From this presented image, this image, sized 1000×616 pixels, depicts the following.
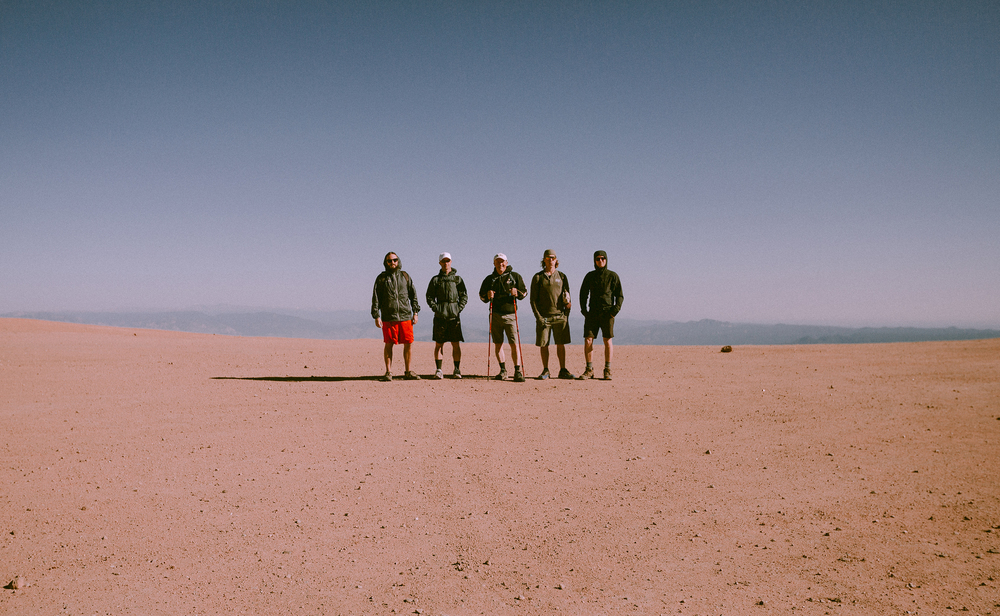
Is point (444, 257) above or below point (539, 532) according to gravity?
above

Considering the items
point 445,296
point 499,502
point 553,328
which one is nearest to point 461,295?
point 445,296

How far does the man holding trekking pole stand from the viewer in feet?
36.1

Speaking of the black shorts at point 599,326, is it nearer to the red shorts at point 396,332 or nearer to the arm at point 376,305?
the red shorts at point 396,332

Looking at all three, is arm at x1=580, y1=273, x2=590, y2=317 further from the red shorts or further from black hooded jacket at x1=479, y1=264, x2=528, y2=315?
the red shorts

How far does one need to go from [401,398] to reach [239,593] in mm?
5577

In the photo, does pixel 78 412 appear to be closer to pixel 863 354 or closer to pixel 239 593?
pixel 239 593

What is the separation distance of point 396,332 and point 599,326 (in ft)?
13.1

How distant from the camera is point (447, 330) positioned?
36.4ft

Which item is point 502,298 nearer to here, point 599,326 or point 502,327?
point 502,327

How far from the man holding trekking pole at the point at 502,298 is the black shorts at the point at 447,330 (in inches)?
27.9

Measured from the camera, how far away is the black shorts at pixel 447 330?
1108 centimetres

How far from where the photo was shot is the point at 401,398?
8.77m

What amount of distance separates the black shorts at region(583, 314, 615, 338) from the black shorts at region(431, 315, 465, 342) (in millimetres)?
2551

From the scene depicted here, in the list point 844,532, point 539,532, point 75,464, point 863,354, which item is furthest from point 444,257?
point 863,354
